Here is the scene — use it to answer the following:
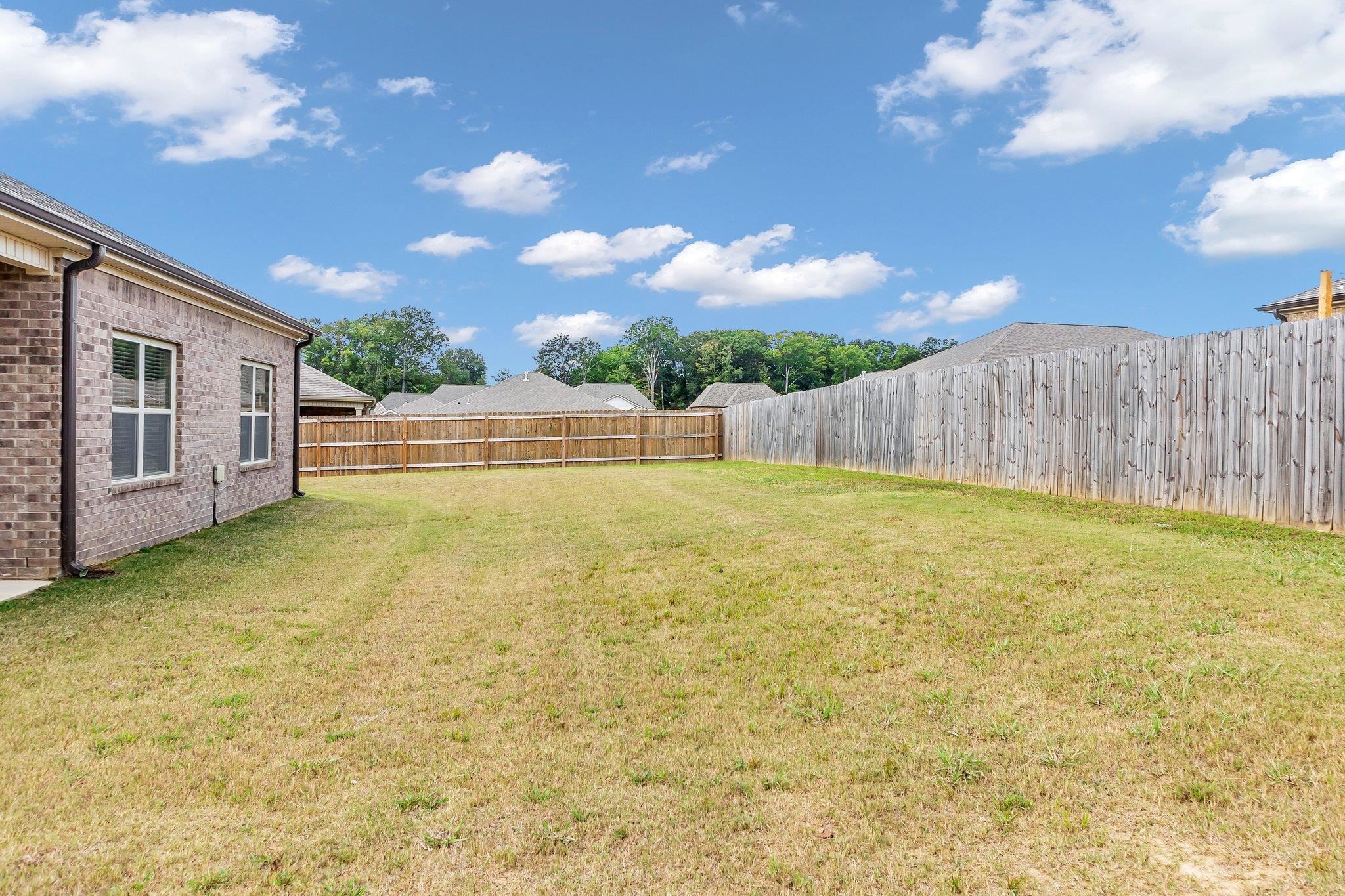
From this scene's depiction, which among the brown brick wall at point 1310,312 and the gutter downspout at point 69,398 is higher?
the brown brick wall at point 1310,312

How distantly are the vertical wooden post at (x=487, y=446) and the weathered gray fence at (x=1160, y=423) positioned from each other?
488 inches

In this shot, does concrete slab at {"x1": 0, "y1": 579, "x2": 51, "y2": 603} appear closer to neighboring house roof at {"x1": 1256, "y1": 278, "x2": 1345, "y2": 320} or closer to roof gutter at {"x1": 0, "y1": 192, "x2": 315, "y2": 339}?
roof gutter at {"x1": 0, "y1": 192, "x2": 315, "y2": 339}

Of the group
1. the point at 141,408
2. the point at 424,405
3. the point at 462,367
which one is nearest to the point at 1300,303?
the point at 141,408

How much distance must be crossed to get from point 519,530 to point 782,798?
6789 mm

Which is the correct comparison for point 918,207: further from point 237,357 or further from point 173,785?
point 173,785

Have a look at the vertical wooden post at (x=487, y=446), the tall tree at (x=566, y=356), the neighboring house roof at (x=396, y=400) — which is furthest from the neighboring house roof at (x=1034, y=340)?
the tall tree at (x=566, y=356)

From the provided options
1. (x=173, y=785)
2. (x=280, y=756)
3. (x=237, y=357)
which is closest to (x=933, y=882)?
(x=280, y=756)

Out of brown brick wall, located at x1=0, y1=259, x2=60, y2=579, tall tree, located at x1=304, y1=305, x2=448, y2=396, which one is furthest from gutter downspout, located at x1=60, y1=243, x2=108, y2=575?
tall tree, located at x1=304, y1=305, x2=448, y2=396

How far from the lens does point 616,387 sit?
56344 millimetres

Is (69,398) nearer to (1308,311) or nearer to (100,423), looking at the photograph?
(100,423)

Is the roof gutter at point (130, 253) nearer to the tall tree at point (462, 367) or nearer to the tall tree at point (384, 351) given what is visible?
the tall tree at point (384, 351)

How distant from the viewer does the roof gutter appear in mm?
5261

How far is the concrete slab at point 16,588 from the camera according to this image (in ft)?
18.1

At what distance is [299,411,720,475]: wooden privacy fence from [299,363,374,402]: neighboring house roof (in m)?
4.16
